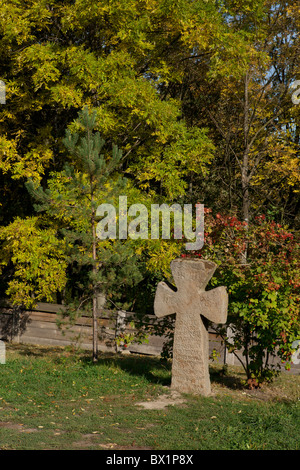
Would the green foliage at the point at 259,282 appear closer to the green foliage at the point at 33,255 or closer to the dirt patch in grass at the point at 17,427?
the dirt patch in grass at the point at 17,427

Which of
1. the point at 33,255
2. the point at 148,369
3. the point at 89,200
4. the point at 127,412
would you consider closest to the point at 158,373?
the point at 148,369

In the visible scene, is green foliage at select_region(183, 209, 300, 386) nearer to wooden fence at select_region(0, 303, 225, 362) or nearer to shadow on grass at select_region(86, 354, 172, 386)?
shadow on grass at select_region(86, 354, 172, 386)

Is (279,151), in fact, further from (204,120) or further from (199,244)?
(199,244)

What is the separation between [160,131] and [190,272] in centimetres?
553

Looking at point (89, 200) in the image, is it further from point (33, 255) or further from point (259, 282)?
point (259, 282)

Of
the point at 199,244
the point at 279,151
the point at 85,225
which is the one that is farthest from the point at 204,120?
the point at 199,244

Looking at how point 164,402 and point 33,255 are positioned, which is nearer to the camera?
point 164,402

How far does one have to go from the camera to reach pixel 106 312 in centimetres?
1328

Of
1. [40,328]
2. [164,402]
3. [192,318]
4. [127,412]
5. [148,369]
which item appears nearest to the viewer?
[127,412]

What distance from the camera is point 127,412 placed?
284 inches

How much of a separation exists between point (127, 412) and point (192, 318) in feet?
5.64

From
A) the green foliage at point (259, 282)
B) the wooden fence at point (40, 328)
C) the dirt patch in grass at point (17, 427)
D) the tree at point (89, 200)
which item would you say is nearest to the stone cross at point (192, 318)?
the green foliage at point (259, 282)

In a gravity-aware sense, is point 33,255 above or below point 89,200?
below

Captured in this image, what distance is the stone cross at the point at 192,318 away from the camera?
8.07 m
